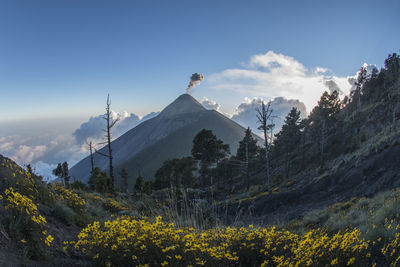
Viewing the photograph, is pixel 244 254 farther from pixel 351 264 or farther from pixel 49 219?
pixel 49 219

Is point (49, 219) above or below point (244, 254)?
above

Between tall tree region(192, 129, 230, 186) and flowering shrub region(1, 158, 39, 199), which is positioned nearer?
flowering shrub region(1, 158, 39, 199)

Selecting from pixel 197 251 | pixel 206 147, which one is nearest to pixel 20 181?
pixel 197 251

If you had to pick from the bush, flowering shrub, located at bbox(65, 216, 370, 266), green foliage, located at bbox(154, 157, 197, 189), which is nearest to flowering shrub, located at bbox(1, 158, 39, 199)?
the bush

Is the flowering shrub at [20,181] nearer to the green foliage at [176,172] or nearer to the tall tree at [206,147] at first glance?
the tall tree at [206,147]

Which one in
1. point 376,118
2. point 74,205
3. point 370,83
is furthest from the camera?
point 370,83

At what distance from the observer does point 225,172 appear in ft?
151

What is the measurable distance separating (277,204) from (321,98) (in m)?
30.0

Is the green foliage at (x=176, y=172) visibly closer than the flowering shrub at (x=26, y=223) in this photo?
No

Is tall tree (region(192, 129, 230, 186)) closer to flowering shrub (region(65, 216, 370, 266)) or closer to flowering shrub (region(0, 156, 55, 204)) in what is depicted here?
flowering shrub (region(0, 156, 55, 204))

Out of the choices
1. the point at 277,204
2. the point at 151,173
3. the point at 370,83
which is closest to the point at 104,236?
the point at 277,204

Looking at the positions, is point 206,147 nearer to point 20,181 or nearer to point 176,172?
point 176,172

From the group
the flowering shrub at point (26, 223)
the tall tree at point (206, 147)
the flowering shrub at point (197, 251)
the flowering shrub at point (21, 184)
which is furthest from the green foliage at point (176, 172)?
the flowering shrub at point (197, 251)

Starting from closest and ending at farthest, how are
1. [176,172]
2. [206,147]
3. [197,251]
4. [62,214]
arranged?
[197,251]
[62,214]
[206,147]
[176,172]
